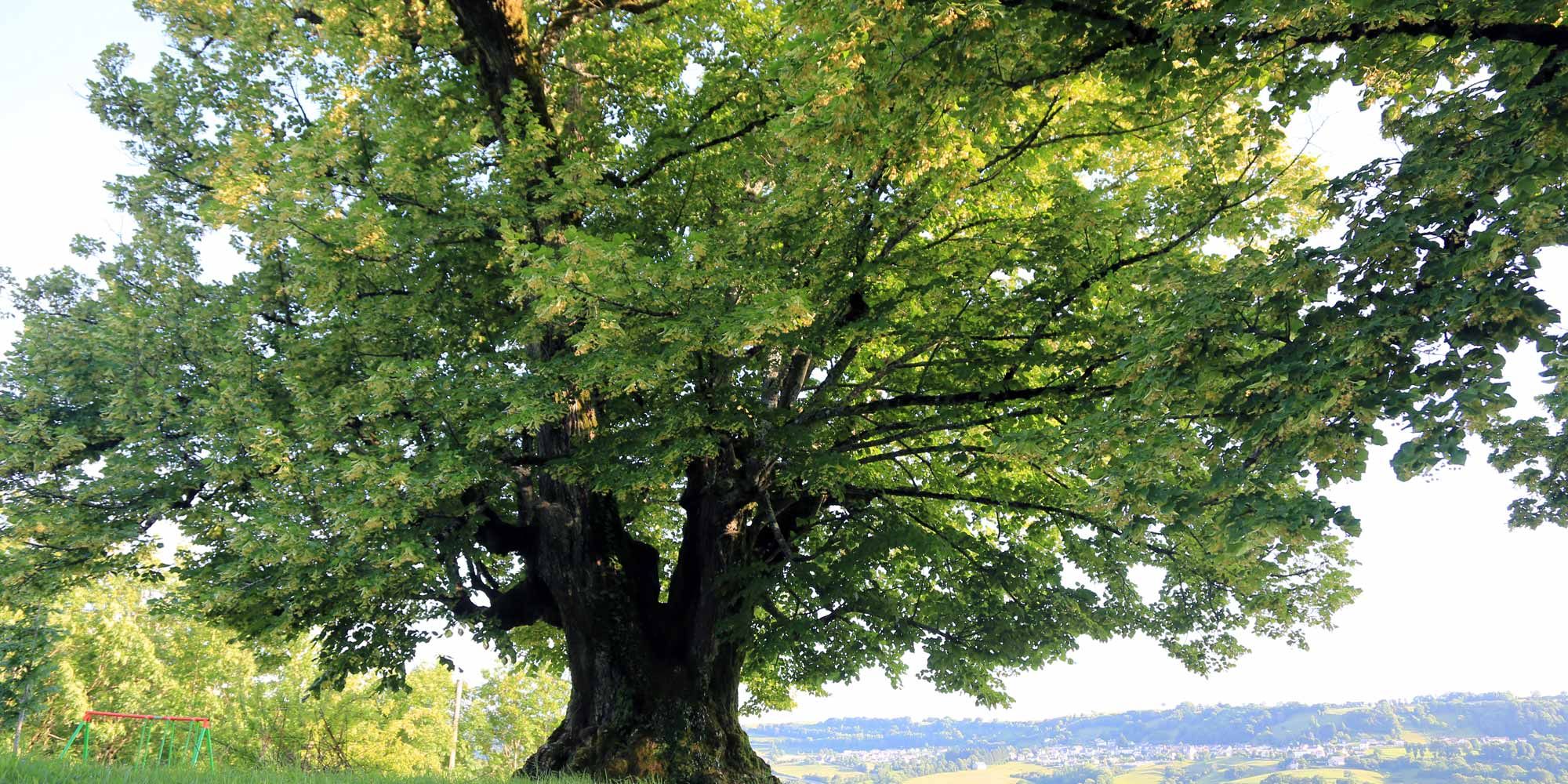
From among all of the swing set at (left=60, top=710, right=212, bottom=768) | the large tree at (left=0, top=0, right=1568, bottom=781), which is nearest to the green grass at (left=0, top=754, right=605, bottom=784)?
the swing set at (left=60, top=710, right=212, bottom=768)

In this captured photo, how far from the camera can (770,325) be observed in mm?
7664

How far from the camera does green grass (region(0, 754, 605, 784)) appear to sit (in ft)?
18.9

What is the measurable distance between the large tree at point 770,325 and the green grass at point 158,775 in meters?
2.18

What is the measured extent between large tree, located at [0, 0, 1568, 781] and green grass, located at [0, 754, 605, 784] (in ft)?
7.17

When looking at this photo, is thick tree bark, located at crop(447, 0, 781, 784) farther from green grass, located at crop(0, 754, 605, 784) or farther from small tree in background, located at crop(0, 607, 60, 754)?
small tree in background, located at crop(0, 607, 60, 754)

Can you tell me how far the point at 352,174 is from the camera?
389 inches

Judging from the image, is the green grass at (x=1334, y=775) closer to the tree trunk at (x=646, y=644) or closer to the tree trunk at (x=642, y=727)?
the tree trunk at (x=642, y=727)

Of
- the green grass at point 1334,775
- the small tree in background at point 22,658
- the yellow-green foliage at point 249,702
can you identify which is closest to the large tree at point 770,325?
the small tree in background at point 22,658

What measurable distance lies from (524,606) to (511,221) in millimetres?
6643

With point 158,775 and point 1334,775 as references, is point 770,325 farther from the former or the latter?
point 1334,775

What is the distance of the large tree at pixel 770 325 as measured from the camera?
19.3 feet

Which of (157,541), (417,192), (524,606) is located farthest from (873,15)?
(157,541)

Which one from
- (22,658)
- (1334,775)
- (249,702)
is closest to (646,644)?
(22,658)

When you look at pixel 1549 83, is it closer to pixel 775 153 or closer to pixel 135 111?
pixel 775 153
